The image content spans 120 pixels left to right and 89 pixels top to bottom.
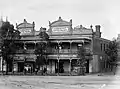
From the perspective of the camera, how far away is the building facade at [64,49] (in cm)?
4088

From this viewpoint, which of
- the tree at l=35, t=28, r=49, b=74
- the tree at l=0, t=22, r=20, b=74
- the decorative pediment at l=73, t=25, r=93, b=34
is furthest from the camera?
the decorative pediment at l=73, t=25, r=93, b=34

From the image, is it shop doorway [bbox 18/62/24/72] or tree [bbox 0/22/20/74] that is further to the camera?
shop doorway [bbox 18/62/24/72]

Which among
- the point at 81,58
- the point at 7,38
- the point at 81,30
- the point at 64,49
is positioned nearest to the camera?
the point at 81,58

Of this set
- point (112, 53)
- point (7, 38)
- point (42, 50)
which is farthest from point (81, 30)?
point (7, 38)

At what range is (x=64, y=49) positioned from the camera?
41.6 metres

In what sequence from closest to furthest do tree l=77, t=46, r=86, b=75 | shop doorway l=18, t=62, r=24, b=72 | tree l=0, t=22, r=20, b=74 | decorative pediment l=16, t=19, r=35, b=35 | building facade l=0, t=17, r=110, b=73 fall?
tree l=77, t=46, r=86, b=75, tree l=0, t=22, r=20, b=74, building facade l=0, t=17, r=110, b=73, shop doorway l=18, t=62, r=24, b=72, decorative pediment l=16, t=19, r=35, b=35

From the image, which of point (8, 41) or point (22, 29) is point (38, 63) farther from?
point (22, 29)

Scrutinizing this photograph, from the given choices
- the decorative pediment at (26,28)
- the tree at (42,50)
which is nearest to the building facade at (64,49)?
the tree at (42,50)

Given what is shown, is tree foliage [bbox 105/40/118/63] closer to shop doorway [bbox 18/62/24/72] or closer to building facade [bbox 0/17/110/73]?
building facade [bbox 0/17/110/73]

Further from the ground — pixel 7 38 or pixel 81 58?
pixel 7 38

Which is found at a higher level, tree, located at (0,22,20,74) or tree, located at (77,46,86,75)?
tree, located at (0,22,20,74)

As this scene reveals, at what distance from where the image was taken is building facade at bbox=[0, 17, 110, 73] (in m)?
40.9

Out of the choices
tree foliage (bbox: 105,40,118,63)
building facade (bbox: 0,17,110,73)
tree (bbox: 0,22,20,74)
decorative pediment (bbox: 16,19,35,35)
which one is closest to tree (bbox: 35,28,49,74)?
building facade (bbox: 0,17,110,73)

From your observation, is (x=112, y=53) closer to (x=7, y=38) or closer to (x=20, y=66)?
(x=20, y=66)
